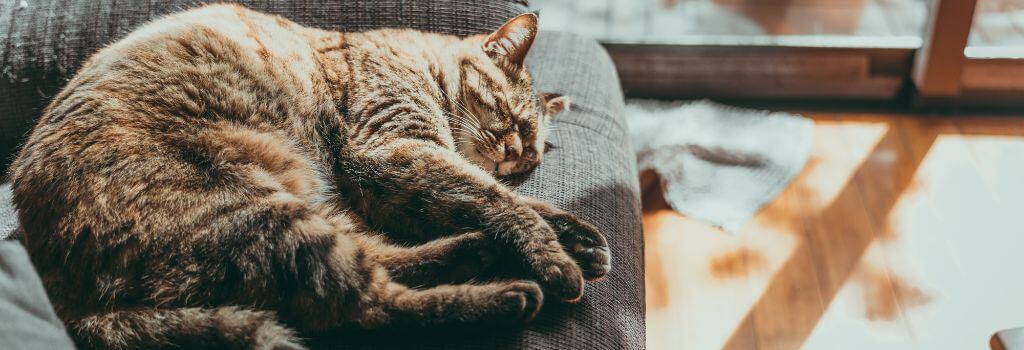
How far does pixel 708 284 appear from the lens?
2.08 meters

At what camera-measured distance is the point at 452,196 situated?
1.36 meters

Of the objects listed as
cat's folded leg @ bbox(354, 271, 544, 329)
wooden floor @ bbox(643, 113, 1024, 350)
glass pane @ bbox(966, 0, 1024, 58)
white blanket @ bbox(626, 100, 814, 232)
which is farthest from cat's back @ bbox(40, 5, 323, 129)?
glass pane @ bbox(966, 0, 1024, 58)

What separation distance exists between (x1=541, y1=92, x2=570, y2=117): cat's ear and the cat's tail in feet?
2.41

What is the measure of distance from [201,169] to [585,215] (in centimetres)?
62

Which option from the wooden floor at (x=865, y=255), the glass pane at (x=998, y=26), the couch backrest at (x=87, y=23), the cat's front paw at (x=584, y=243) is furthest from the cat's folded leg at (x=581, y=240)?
A: the glass pane at (x=998, y=26)

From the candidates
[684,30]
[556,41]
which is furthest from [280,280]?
[684,30]

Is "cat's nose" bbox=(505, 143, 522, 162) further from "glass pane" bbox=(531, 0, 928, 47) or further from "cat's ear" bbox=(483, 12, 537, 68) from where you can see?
"glass pane" bbox=(531, 0, 928, 47)

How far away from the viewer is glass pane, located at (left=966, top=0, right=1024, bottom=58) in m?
2.64

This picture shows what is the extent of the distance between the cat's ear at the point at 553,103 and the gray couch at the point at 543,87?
23 mm

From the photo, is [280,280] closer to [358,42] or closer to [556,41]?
[358,42]

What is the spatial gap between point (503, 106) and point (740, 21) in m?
1.55

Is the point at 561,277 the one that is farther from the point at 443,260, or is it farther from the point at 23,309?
the point at 23,309

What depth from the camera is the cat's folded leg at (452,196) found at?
1.28 m

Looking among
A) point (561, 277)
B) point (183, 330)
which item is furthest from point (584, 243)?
point (183, 330)
